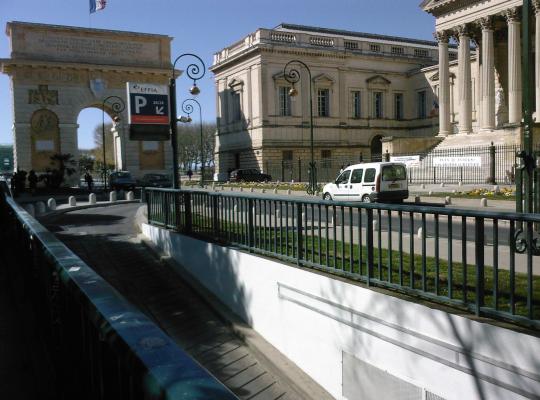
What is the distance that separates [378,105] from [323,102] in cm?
758

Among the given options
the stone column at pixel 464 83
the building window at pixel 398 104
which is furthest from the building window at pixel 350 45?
the stone column at pixel 464 83

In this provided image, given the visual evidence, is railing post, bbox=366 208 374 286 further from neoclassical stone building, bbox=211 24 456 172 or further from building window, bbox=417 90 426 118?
building window, bbox=417 90 426 118

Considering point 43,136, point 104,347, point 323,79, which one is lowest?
point 104,347

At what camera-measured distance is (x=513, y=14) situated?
37.0 metres

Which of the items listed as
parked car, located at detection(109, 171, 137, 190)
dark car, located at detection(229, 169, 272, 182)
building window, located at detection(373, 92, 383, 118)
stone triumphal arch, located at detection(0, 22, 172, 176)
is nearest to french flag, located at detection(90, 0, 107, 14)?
stone triumphal arch, located at detection(0, 22, 172, 176)

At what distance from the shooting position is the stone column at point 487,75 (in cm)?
3928

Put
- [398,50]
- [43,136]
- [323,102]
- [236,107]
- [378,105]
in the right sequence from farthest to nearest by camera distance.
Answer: [398,50]
[378,105]
[236,107]
[323,102]
[43,136]

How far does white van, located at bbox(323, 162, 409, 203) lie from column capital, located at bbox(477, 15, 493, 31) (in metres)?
22.6

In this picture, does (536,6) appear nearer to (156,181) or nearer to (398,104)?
(398,104)

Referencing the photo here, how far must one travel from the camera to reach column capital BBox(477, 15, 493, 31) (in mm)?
38875

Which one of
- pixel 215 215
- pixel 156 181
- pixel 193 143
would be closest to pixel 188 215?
pixel 215 215

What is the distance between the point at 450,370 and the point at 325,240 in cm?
296

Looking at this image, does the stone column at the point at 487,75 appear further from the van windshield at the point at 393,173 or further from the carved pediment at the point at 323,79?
the van windshield at the point at 393,173

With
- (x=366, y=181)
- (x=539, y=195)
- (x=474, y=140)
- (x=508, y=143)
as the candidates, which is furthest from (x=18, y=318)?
(x=474, y=140)
